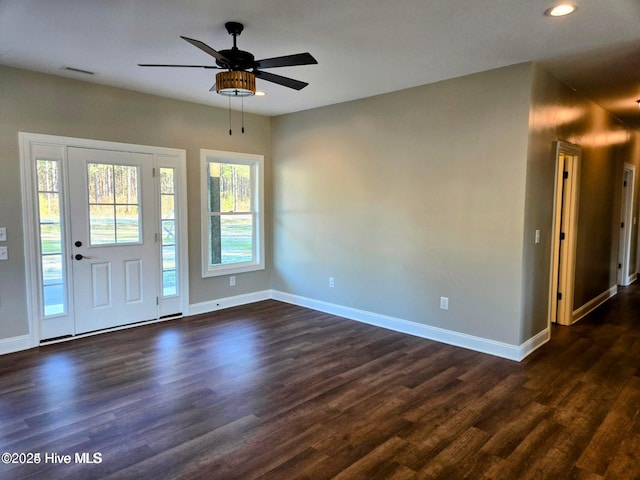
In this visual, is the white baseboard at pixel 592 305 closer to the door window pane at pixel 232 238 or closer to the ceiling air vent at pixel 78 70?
the door window pane at pixel 232 238

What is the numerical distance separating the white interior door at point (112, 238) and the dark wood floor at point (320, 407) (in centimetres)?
39

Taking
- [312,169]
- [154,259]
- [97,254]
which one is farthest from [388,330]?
[97,254]

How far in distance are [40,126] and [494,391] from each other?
189 inches

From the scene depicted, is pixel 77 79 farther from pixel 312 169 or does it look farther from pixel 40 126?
pixel 312 169

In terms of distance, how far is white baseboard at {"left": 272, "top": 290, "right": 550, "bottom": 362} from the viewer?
3.95 metres

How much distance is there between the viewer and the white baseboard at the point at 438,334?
155 inches

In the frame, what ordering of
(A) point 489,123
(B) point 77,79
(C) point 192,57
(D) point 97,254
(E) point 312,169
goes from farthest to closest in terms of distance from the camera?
(E) point 312,169 → (D) point 97,254 → (B) point 77,79 → (A) point 489,123 → (C) point 192,57

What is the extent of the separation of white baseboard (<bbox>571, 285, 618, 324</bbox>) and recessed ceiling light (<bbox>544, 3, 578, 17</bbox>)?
3.66m

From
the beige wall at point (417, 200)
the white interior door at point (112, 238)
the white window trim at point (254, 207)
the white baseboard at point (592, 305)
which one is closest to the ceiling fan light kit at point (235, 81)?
the beige wall at point (417, 200)

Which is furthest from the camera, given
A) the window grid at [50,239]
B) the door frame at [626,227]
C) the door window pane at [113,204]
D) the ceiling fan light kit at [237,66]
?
the door frame at [626,227]

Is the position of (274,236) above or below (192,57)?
below

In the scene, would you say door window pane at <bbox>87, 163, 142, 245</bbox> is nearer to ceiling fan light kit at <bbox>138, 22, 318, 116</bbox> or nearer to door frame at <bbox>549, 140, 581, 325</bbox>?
ceiling fan light kit at <bbox>138, 22, 318, 116</bbox>

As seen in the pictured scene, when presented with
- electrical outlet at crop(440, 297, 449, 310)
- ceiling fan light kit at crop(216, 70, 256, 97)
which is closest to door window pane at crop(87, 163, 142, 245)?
ceiling fan light kit at crop(216, 70, 256, 97)

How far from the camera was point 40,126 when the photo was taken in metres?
4.09
